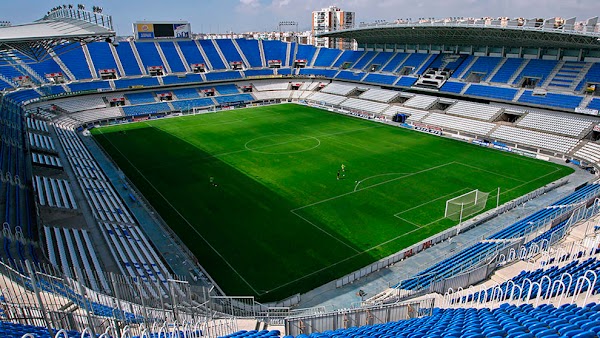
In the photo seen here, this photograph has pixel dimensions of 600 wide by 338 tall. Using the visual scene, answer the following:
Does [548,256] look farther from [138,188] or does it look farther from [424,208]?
[138,188]

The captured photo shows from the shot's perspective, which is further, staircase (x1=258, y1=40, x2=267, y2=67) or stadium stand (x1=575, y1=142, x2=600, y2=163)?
staircase (x1=258, y1=40, x2=267, y2=67)

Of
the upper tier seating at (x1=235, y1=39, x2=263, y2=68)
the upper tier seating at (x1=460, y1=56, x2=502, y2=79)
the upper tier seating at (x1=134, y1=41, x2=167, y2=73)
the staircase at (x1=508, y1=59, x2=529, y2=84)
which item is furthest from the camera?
the upper tier seating at (x1=235, y1=39, x2=263, y2=68)

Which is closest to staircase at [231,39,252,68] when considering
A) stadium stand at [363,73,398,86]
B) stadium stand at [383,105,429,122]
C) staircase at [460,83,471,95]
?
stadium stand at [363,73,398,86]

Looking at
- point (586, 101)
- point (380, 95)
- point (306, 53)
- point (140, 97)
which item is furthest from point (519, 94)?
point (140, 97)

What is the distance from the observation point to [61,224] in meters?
20.3

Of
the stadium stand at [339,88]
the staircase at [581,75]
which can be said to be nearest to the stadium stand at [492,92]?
the staircase at [581,75]

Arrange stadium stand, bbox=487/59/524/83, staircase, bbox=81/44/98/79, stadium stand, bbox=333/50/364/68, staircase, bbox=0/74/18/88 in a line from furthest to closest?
stadium stand, bbox=333/50/364/68 < staircase, bbox=81/44/98/79 < staircase, bbox=0/74/18/88 < stadium stand, bbox=487/59/524/83

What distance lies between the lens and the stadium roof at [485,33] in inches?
1550

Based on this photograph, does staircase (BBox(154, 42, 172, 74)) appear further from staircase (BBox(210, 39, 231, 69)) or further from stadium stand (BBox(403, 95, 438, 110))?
stadium stand (BBox(403, 95, 438, 110))

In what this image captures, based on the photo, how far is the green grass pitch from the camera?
21125 mm

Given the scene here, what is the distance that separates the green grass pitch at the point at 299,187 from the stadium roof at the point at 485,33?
44.2ft

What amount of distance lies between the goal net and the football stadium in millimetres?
141

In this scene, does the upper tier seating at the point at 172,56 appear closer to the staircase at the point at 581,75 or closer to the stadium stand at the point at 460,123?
the stadium stand at the point at 460,123

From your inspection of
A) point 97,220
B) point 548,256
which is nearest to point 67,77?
point 97,220
